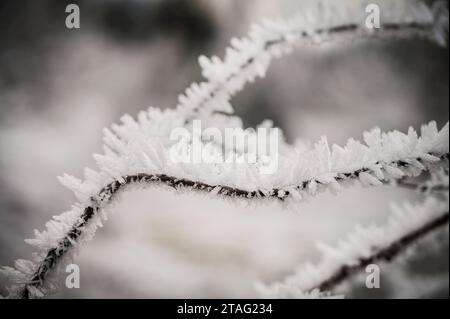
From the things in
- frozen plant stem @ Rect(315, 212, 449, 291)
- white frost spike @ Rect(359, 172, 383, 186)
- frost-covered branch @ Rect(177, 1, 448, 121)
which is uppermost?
frost-covered branch @ Rect(177, 1, 448, 121)

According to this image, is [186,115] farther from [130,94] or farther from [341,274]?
[130,94]

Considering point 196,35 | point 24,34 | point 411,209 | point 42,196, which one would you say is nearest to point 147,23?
point 196,35

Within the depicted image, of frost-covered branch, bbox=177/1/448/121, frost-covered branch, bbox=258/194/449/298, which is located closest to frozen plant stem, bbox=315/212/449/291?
frost-covered branch, bbox=258/194/449/298

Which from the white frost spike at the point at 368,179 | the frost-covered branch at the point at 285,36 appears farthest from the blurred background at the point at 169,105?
the white frost spike at the point at 368,179

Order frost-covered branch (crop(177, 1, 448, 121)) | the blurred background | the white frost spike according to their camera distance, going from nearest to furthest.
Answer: the white frost spike → frost-covered branch (crop(177, 1, 448, 121)) → the blurred background

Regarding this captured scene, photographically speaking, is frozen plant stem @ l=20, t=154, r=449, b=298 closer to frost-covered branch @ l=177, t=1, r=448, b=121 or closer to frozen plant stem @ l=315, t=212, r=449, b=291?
frozen plant stem @ l=315, t=212, r=449, b=291

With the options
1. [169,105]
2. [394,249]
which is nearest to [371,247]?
[394,249]
